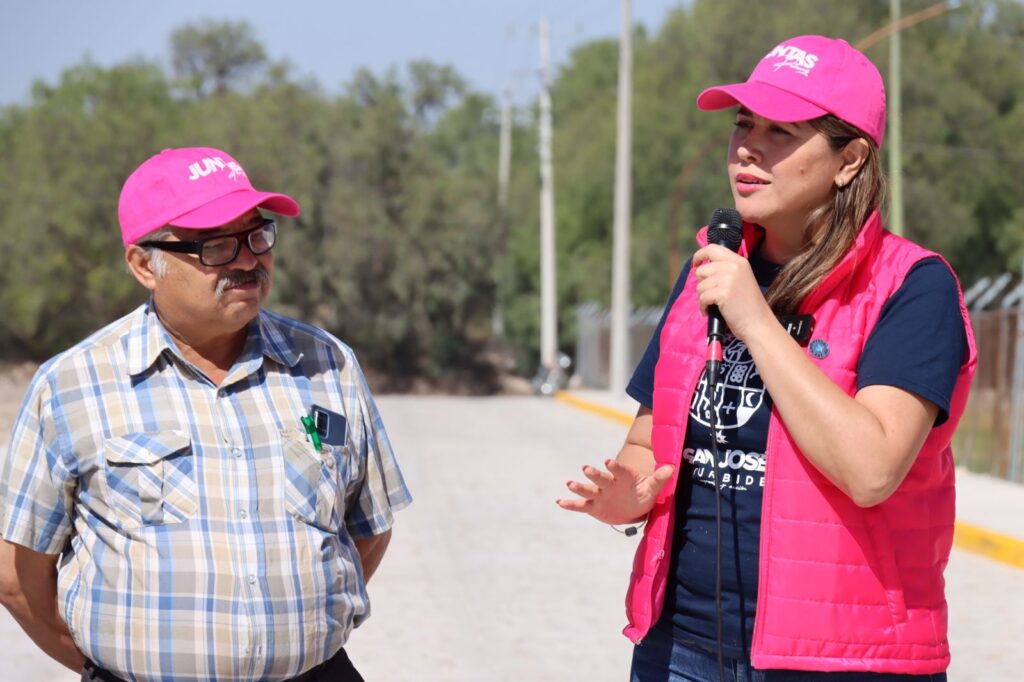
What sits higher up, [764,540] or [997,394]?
[764,540]

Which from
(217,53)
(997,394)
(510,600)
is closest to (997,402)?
(997,394)

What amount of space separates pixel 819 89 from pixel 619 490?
935 mm

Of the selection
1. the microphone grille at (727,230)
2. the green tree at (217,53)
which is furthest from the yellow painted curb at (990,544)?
the green tree at (217,53)

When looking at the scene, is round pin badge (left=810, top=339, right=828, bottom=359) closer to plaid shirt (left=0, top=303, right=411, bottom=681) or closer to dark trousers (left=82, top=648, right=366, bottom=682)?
plaid shirt (left=0, top=303, right=411, bottom=681)

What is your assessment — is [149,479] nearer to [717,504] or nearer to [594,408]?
[717,504]

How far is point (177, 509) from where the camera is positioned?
3.22 m

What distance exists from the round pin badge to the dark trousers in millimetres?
1364

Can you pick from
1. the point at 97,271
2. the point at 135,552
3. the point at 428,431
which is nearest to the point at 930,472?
the point at 135,552

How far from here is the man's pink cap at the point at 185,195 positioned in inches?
130

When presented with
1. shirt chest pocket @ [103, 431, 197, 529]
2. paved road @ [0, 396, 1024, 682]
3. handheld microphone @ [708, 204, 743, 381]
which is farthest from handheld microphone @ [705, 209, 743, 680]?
paved road @ [0, 396, 1024, 682]

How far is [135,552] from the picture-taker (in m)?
3.20

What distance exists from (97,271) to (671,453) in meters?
47.6

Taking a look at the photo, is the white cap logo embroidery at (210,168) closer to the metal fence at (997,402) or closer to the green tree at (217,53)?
the metal fence at (997,402)

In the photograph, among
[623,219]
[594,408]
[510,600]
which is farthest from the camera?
[623,219]
